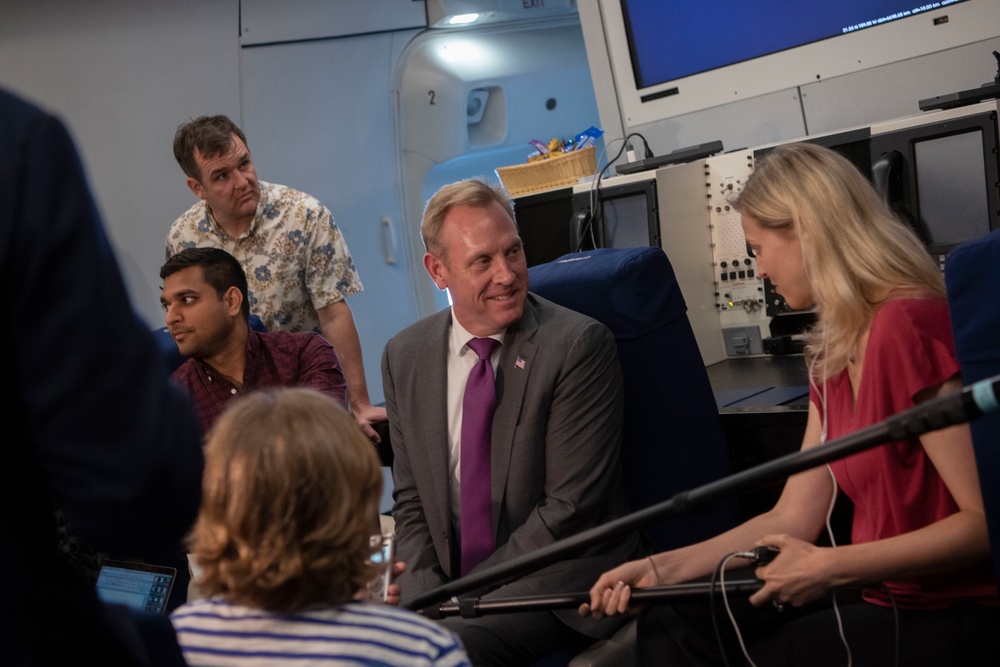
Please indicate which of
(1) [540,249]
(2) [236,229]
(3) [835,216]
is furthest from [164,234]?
(3) [835,216]

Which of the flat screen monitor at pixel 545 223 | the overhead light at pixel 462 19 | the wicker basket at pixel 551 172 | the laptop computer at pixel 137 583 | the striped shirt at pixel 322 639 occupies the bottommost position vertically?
the striped shirt at pixel 322 639

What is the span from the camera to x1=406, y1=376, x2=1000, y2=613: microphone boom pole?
0.93 m

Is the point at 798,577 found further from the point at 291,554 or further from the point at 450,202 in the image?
the point at 450,202

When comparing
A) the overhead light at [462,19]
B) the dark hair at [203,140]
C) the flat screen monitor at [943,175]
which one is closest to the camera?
the flat screen monitor at [943,175]

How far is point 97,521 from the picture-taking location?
2.83 feet

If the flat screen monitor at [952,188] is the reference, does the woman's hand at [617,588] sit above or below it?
below

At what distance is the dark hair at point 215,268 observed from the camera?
3.03 m

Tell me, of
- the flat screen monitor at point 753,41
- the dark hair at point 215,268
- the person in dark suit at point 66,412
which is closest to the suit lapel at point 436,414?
the dark hair at point 215,268

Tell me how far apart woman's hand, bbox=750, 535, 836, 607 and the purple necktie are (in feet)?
2.55

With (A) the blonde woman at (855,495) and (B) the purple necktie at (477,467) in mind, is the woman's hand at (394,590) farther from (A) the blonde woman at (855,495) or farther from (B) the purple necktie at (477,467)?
(B) the purple necktie at (477,467)

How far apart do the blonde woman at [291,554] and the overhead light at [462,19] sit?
195 inches

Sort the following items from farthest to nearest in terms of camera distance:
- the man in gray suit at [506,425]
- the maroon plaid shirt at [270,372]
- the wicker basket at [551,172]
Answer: the wicker basket at [551,172], the maroon plaid shirt at [270,372], the man in gray suit at [506,425]

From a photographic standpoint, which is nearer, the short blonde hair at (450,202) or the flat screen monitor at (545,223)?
the short blonde hair at (450,202)

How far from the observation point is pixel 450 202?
100.0 inches
